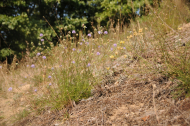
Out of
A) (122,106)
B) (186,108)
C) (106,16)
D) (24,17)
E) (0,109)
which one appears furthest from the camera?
(106,16)

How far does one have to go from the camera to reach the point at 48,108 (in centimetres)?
218

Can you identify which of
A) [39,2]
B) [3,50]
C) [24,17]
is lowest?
[3,50]

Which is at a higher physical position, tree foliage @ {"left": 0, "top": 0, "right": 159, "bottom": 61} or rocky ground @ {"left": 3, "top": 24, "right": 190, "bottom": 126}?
tree foliage @ {"left": 0, "top": 0, "right": 159, "bottom": 61}

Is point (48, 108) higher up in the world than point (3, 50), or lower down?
lower down

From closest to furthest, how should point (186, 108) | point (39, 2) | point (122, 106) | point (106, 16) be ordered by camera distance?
point (186, 108), point (122, 106), point (39, 2), point (106, 16)

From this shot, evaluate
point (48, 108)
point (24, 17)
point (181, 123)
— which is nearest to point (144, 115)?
point (181, 123)

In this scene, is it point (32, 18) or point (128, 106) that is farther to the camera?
point (32, 18)

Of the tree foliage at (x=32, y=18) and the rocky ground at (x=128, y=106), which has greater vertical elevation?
the tree foliage at (x=32, y=18)

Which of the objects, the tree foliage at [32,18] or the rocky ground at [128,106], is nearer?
the rocky ground at [128,106]

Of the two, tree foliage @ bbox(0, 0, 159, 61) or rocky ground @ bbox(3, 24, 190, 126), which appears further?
tree foliage @ bbox(0, 0, 159, 61)

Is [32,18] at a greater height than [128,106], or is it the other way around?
[32,18]

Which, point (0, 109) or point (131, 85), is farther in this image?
point (0, 109)

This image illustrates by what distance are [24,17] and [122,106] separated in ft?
19.3

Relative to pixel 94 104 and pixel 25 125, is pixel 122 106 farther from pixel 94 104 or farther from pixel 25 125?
pixel 25 125
